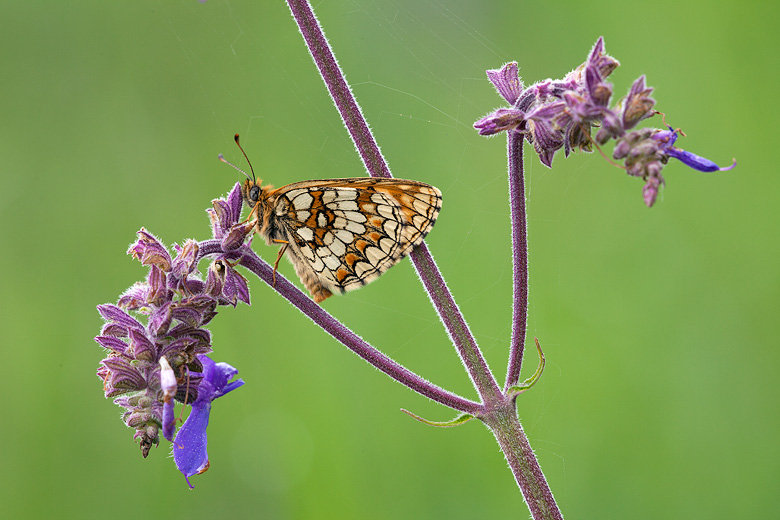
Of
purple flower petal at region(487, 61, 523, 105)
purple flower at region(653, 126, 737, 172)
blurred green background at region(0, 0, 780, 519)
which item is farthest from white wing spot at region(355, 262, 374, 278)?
blurred green background at region(0, 0, 780, 519)

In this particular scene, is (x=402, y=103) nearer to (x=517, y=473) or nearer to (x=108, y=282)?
(x=108, y=282)

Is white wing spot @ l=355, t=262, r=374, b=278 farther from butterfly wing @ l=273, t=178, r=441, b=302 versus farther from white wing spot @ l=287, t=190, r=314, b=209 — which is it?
white wing spot @ l=287, t=190, r=314, b=209

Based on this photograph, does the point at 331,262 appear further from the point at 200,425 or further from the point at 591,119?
the point at 591,119

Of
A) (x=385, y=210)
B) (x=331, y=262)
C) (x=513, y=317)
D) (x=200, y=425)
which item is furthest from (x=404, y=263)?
(x=200, y=425)

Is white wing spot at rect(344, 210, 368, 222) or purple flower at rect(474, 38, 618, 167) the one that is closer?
purple flower at rect(474, 38, 618, 167)

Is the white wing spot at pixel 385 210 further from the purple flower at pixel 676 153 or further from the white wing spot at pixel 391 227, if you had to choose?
the purple flower at pixel 676 153

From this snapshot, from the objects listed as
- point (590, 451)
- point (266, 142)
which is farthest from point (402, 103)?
Answer: point (590, 451)

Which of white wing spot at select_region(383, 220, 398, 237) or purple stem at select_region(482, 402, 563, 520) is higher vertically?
white wing spot at select_region(383, 220, 398, 237)
